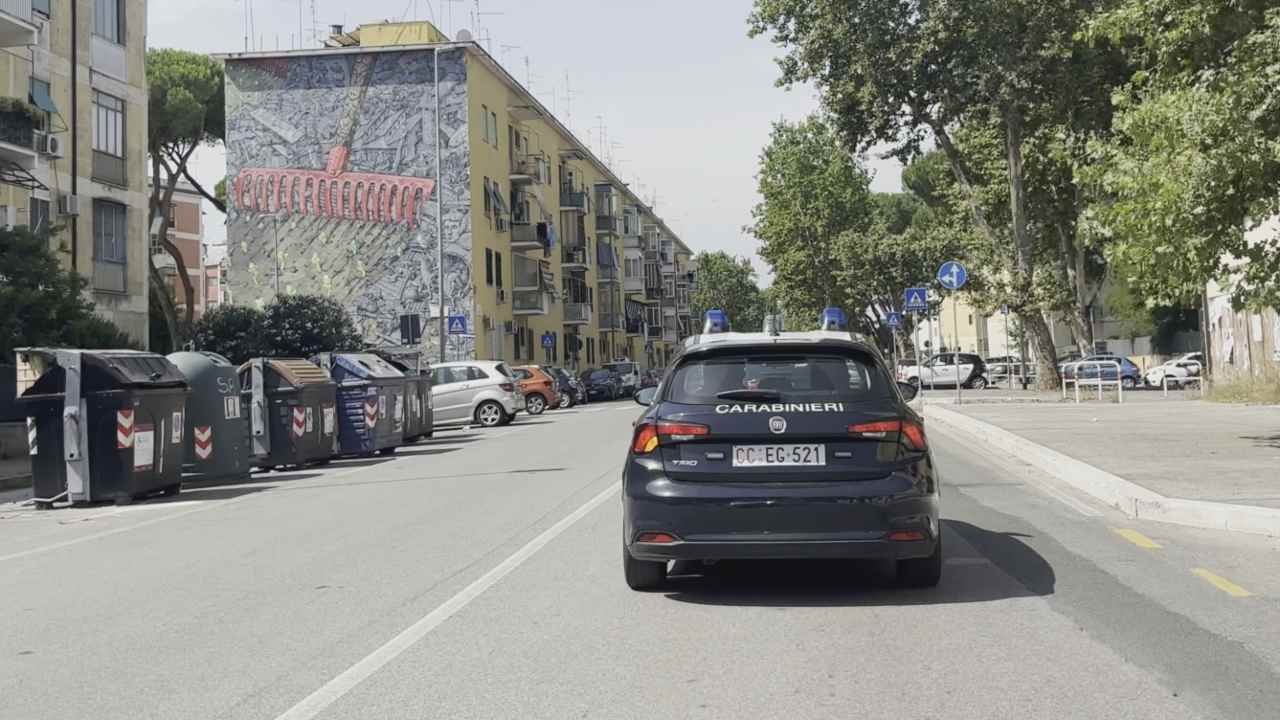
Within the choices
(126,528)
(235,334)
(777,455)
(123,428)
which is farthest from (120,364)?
(235,334)

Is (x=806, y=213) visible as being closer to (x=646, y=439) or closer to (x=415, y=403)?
(x=415, y=403)

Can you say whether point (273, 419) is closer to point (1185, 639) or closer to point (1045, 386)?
point (1185, 639)

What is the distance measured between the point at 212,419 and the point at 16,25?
1626 cm

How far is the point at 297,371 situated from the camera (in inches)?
817

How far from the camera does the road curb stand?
9.99 meters

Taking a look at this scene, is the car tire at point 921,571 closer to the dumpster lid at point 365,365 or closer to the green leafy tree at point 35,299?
the dumpster lid at point 365,365

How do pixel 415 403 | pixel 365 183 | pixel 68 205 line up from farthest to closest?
pixel 365 183 < pixel 68 205 < pixel 415 403

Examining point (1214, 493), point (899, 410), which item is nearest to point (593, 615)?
point (899, 410)

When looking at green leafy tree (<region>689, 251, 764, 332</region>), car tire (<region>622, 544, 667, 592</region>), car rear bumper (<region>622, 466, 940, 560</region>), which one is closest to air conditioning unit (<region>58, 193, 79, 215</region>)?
car tire (<region>622, 544, 667, 592</region>)

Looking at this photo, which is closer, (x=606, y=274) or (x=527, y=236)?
(x=527, y=236)

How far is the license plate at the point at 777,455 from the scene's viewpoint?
7.25 m

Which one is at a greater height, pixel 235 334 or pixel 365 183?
pixel 365 183

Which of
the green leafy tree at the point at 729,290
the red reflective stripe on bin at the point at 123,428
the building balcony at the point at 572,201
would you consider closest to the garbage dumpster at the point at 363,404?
the red reflective stripe on bin at the point at 123,428

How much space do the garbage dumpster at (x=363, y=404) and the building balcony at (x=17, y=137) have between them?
11.0m
